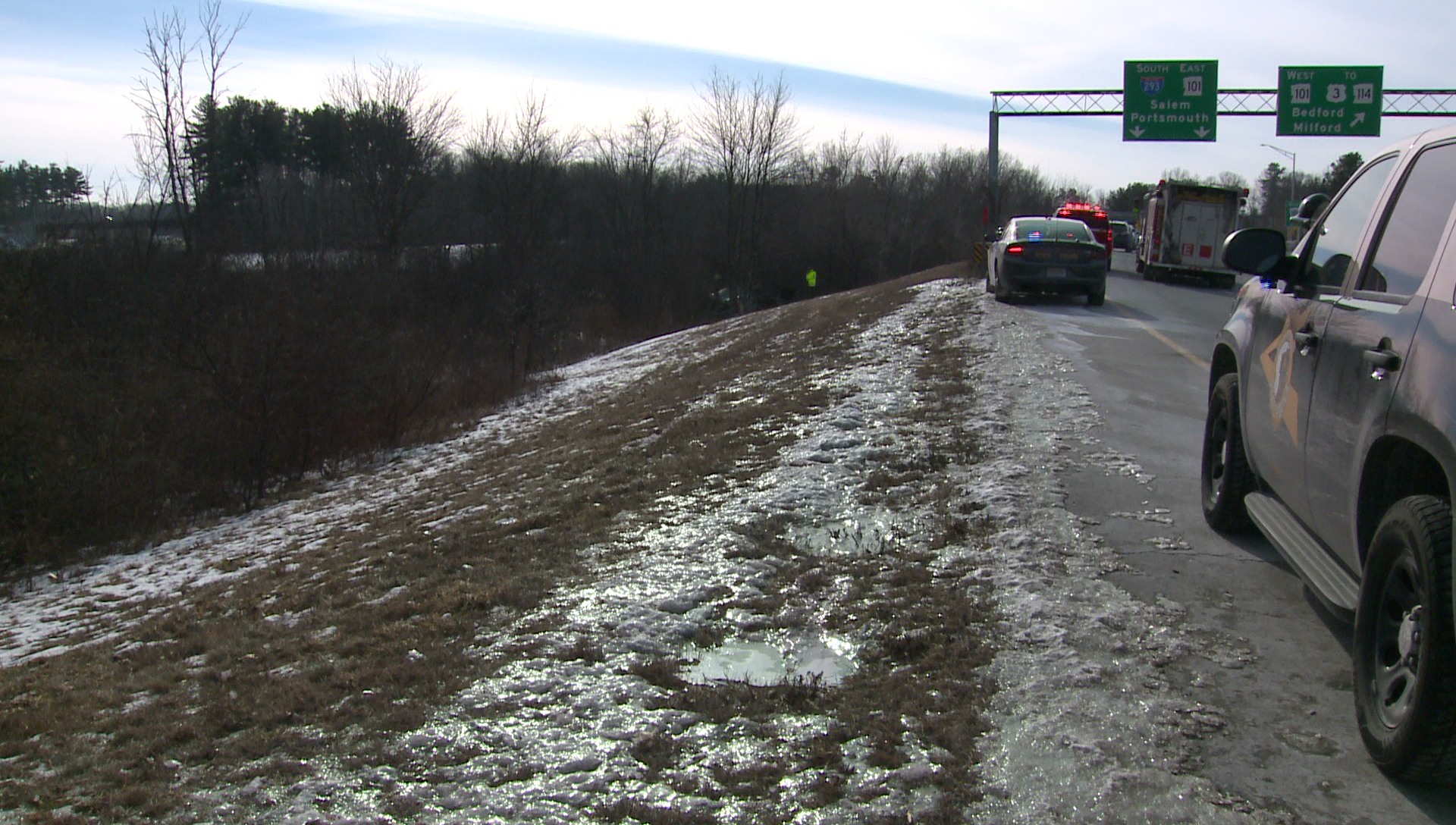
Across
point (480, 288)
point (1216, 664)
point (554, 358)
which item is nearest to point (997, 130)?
point (554, 358)

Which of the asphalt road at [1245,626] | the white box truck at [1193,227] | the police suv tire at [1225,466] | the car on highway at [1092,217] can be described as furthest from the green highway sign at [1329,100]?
the police suv tire at [1225,466]

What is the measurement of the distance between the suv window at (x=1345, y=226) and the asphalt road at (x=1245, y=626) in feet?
5.11

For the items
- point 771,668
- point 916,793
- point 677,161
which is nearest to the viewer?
point 916,793

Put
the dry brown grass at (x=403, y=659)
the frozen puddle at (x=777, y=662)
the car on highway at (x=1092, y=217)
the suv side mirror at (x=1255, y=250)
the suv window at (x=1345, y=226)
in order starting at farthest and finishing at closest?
the car on highway at (x=1092, y=217) → the suv side mirror at (x=1255, y=250) → the frozen puddle at (x=777, y=662) → the suv window at (x=1345, y=226) → the dry brown grass at (x=403, y=659)

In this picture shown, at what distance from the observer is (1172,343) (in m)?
14.0

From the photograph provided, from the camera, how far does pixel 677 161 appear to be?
7175 cm

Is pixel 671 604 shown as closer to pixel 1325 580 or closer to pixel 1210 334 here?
pixel 1325 580

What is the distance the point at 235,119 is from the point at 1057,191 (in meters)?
90.5

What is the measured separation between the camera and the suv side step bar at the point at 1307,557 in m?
3.70

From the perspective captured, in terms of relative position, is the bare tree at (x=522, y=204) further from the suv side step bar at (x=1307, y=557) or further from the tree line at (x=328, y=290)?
the suv side step bar at (x=1307, y=557)

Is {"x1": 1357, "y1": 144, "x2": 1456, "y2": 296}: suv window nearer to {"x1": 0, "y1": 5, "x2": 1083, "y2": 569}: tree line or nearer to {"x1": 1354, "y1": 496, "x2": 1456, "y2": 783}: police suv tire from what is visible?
{"x1": 1354, "y1": 496, "x2": 1456, "y2": 783}: police suv tire

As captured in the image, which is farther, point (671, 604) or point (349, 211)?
point (349, 211)

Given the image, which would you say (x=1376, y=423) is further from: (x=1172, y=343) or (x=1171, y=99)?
(x=1171, y=99)

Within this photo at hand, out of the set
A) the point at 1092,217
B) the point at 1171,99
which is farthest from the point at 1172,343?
the point at 1092,217
